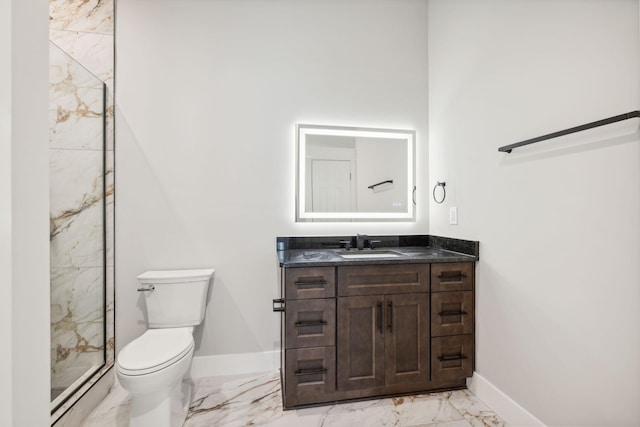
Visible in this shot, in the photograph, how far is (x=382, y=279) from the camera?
1.76 metres

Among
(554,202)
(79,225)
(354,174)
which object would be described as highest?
(354,174)

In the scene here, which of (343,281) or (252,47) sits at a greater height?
(252,47)

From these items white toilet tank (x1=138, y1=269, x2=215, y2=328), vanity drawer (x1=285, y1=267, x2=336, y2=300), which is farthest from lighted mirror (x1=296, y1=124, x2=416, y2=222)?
white toilet tank (x1=138, y1=269, x2=215, y2=328)

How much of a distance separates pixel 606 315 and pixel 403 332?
948mm

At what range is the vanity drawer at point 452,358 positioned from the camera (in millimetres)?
1809

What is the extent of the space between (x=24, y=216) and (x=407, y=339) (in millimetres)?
1830

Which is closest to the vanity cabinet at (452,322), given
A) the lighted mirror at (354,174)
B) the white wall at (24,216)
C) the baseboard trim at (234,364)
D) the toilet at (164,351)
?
the lighted mirror at (354,174)

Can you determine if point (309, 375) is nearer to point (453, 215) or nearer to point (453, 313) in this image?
point (453, 313)

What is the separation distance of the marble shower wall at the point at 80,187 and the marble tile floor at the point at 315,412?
0.39 meters

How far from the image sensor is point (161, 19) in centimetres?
209

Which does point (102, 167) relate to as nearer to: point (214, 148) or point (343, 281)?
point (214, 148)

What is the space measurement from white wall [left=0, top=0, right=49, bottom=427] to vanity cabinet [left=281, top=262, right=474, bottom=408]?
1139 mm

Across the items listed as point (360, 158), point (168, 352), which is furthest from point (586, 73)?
point (168, 352)

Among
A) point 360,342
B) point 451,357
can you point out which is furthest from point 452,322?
point 360,342
